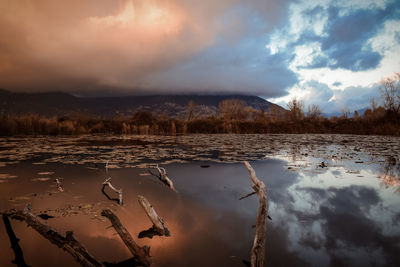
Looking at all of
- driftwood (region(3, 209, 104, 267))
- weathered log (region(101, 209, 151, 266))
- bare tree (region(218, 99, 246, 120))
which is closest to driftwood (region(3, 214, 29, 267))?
driftwood (region(3, 209, 104, 267))

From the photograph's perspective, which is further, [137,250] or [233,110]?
[233,110]

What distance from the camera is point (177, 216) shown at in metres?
4.25

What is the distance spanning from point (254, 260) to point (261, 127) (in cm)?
3470

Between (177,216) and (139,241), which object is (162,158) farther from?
Answer: (139,241)

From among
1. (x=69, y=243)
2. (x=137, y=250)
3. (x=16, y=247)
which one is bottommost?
(x=16, y=247)

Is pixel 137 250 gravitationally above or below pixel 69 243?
below

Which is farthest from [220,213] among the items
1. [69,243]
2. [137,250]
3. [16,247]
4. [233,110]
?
[233,110]

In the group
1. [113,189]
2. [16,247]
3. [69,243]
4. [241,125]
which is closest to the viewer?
[69,243]

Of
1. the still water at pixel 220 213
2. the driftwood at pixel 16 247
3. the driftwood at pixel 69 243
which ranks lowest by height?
the driftwood at pixel 16 247

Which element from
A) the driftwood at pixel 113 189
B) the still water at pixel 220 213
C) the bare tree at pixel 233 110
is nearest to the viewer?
the still water at pixel 220 213

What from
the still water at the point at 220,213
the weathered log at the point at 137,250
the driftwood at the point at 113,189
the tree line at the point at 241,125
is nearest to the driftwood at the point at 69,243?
the still water at the point at 220,213

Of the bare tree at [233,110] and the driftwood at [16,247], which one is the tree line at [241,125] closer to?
the bare tree at [233,110]

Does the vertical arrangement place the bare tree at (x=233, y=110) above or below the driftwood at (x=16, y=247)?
above

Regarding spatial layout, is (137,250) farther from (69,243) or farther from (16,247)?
(16,247)
